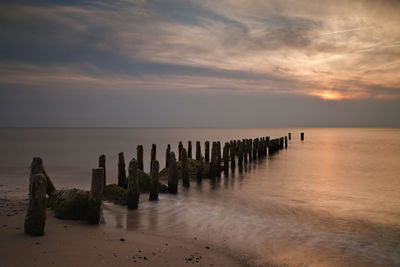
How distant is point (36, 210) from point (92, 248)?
3.95ft

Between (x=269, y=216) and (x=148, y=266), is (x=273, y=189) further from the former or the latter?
(x=148, y=266)

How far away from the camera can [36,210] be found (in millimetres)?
5129

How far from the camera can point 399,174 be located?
1859 cm

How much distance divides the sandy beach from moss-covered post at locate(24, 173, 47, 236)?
14 cm

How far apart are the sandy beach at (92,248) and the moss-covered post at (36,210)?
0.14 m

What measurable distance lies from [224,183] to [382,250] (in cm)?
837

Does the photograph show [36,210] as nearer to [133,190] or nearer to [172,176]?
[133,190]

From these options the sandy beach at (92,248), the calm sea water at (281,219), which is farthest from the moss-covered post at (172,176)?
the sandy beach at (92,248)

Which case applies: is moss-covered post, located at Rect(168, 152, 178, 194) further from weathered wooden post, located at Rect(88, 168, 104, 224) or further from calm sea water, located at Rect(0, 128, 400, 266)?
weathered wooden post, located at Rect(88, 168, 104, 224)

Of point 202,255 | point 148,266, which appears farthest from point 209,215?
point 148,266

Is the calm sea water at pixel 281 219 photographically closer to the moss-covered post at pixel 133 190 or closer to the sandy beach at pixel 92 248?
the moss-covered post at pixel 133 190

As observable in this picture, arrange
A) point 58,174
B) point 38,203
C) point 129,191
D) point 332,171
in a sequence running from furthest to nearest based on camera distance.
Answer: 1. point 332,171
2. point 58,174
3. point 129,191
4. point 38,203

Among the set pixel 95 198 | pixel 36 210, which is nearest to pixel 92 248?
pixel 36 210

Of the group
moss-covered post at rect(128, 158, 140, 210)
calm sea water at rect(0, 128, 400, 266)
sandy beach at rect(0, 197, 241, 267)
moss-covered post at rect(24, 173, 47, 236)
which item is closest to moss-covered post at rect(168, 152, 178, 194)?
calm sea water at rect(0, 128, 400, 266)
